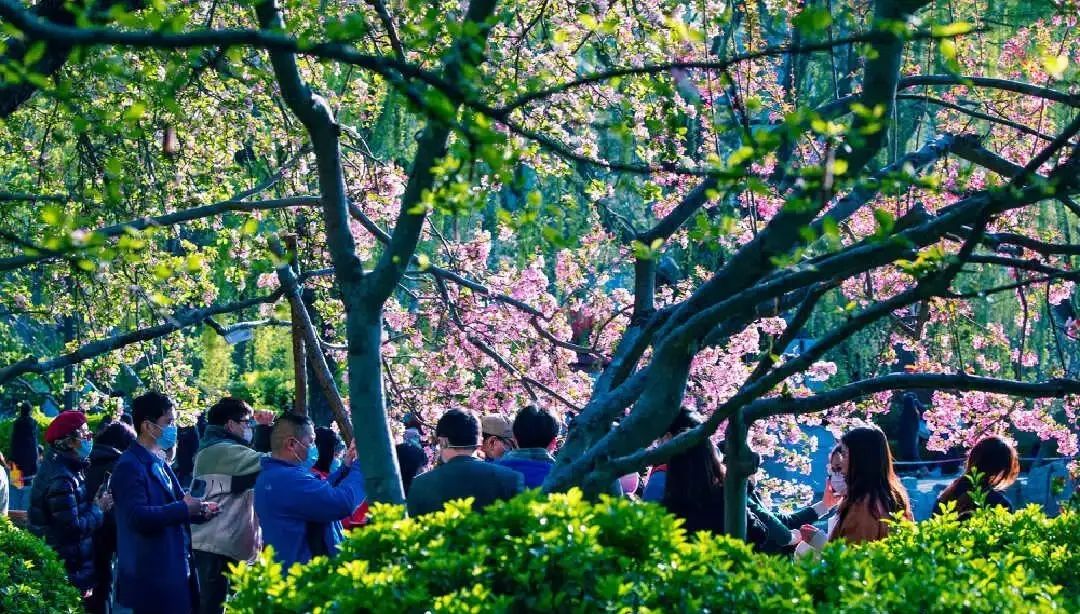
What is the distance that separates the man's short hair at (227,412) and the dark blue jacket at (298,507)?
0.66 m

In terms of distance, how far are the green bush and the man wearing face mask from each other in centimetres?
80

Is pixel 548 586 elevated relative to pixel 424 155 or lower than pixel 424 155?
lower

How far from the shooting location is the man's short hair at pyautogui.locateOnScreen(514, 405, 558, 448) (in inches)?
228

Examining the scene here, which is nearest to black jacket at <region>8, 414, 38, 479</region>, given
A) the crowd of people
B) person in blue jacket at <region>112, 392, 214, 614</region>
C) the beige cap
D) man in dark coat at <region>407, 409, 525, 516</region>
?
the crowd of people

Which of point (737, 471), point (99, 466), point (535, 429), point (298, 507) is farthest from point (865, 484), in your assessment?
point (99, 466)

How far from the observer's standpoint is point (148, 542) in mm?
6648

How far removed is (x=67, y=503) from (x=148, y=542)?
3.57ft

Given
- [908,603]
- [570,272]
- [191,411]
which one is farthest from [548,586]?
[191,411]

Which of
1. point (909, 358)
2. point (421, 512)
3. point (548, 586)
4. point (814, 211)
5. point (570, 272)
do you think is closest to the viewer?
point (548, 586)

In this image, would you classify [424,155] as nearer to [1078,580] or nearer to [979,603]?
[979,603]

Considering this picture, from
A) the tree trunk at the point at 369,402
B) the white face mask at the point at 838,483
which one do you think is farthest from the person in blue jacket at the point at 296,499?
the white face mask at the point at 838,483

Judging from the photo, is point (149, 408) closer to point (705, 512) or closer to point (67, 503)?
point (67, 503)

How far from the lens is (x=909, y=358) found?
2202 cm

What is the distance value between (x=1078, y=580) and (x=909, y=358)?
18498mm
